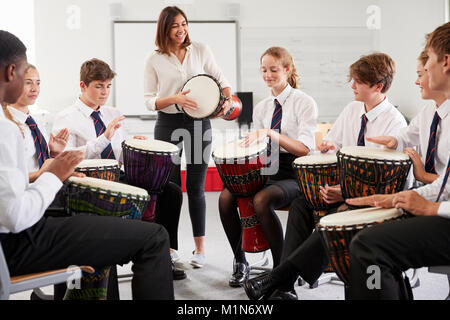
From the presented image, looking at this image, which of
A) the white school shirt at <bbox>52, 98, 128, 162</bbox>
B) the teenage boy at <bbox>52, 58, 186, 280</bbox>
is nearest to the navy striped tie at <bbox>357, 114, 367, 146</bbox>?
the teenage boy at <bbox>52, 58, 186, 280</bbox>

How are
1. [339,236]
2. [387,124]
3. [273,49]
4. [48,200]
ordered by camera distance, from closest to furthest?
[48,200] < [339,236] < [387,124] < [273,49]

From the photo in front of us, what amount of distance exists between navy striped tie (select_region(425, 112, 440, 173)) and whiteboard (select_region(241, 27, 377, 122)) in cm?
479

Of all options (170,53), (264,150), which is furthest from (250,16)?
(264,150)

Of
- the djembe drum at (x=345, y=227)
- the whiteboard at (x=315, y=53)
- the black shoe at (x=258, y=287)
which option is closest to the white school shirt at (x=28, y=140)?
the black shoe at (x=258, y=287)

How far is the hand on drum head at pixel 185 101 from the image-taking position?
9.26 ft

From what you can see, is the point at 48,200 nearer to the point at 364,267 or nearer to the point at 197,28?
the point at 364,267

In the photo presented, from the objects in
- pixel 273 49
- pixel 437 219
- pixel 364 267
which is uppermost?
pixel 273 49

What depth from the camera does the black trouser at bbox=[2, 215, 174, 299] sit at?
1.46 metres

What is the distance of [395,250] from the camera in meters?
1.54

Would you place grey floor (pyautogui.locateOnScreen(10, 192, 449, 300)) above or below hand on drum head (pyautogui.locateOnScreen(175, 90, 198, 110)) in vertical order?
below

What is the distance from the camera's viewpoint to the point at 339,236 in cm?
171

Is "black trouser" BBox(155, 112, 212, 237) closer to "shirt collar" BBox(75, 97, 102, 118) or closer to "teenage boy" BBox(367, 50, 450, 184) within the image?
"shirt collar" BBox(75, 97, 102, 118)

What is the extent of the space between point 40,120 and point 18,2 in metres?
1.58

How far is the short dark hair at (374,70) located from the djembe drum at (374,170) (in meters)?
0.56
